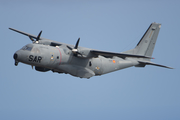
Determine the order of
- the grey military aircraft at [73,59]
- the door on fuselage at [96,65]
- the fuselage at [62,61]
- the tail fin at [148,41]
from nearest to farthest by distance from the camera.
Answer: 1. the fuselage at [62,61]
2. the grey military aircraft at [73,59]
3. the door on fuselage at [96,65]
4. the tail fin at [148,41]

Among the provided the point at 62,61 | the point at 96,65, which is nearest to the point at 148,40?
the point at 96,65

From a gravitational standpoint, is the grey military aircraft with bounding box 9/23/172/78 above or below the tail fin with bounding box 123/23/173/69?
below

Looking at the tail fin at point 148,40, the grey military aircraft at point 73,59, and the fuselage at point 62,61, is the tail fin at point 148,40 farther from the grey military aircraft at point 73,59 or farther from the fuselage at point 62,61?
the fuselage at point 62,61

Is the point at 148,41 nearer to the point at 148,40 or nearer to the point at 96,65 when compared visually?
the point at 148,40

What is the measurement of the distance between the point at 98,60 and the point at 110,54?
1942mm

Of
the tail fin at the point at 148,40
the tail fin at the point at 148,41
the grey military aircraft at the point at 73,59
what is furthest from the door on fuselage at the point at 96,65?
the tail fin at the point at 148,40

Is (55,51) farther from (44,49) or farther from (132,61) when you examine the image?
(132,61)

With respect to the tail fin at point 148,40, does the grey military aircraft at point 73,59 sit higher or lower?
lower

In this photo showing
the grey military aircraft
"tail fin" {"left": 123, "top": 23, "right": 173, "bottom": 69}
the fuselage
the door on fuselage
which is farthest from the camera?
"tail fin" {"left": 123, "top": 23, "right": 173, "bottom": 69}

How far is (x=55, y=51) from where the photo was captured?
21.7 meters

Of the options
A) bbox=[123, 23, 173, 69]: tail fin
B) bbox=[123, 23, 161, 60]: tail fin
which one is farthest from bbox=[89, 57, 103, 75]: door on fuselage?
bbox=[123, 23, 161, 60]: tail fin

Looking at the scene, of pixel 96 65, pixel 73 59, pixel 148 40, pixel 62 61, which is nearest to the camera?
pixel 62 61

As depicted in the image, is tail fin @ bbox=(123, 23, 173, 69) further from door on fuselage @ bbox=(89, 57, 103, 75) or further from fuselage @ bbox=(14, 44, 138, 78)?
door on fuselage @ bbox=(89, 57, 103, 75)

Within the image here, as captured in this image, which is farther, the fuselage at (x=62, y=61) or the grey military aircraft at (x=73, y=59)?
the grey military aircraft at (x=73, y=59)
